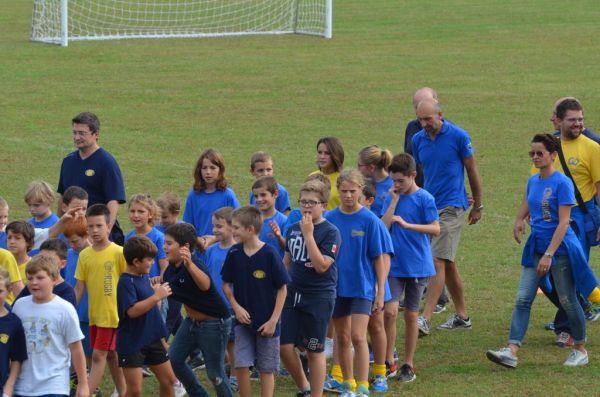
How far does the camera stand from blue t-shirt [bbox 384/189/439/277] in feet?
34.4

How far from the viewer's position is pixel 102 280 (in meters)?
9.29

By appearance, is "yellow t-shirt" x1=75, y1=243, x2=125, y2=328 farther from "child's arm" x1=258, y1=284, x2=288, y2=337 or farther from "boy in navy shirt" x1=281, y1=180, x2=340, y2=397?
"boy in navy shirt" x1=281, y1=180, x2=340, y2=397

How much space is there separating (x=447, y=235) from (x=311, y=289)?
2816 mm

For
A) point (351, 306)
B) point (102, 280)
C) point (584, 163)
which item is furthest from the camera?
point (584, 163)

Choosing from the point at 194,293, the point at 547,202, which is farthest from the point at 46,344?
the point at 547,202

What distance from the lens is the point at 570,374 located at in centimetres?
1022

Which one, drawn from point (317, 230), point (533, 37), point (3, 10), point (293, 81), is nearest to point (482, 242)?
point (317, 230)

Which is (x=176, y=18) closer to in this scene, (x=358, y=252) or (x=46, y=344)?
(x=358, y=252)

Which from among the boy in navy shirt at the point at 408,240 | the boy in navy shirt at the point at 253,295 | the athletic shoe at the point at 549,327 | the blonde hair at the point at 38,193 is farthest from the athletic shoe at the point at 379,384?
the blonde hair at the point at 38,193

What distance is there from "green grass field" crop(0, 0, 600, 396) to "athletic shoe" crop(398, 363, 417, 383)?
0.34 ft

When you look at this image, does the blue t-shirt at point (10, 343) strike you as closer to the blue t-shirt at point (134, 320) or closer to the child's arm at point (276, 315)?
the blue t-shirt at point (134, 320)

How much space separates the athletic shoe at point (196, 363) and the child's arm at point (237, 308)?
1.65 meters

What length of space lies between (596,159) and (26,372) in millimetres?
5578

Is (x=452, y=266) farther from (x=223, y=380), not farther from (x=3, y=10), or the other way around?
(x=3, y=10)
